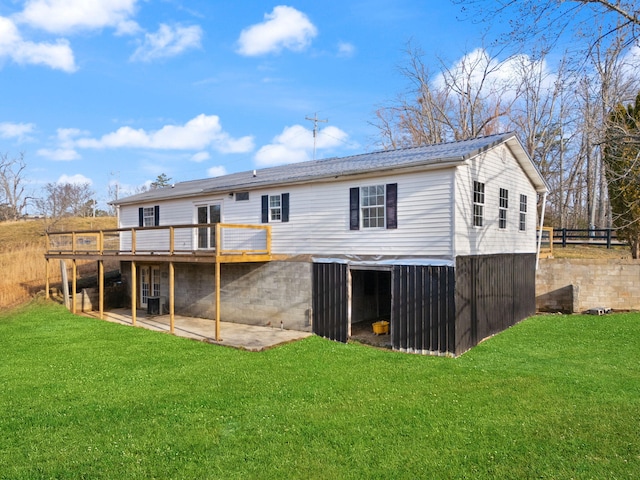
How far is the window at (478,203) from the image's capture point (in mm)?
11719

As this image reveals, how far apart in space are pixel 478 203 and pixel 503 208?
2233mm

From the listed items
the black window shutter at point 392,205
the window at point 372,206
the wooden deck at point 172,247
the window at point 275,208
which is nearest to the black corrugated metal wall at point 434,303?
the black window shutter at point 392,205

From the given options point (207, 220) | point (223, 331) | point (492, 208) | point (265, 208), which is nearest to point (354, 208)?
point (265, 208)

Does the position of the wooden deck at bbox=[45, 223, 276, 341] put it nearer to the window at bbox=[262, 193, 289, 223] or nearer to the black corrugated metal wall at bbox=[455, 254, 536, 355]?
the window at bbox=[262, 193, 289, 223]

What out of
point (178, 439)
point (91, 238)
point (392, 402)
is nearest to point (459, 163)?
point (392, 402)

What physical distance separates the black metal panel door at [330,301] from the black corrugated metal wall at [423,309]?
1661 mm

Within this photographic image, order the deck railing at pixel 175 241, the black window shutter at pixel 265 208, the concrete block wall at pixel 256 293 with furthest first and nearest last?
the black window shutter at pixel 265 208, the deck railing at pixel 175 241, the concrete block wall at pixel 256 293

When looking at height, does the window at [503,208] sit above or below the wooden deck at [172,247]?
above

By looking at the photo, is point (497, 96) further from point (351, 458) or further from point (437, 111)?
point (351, 458)

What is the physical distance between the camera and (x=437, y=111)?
101 ft

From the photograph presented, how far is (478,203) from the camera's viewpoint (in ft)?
39.1

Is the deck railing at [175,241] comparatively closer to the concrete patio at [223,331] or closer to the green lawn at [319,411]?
the concrete patio at [223,331]

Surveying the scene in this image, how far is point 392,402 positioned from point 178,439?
3.50 m

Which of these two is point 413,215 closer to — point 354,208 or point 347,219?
point 354,208
